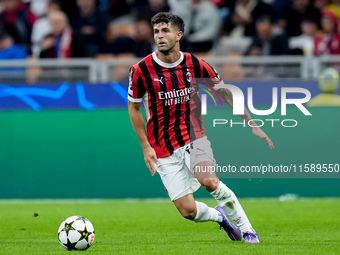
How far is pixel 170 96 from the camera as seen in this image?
24.9ft

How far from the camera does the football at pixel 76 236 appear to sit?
23.4ft

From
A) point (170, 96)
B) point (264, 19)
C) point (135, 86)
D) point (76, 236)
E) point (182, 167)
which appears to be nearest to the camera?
point (76, 236)

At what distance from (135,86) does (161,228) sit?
249cm

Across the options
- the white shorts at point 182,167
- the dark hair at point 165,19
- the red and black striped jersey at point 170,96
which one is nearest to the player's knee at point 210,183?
the white shorts at point 182,167

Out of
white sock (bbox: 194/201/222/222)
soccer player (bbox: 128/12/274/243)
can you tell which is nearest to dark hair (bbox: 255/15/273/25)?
soccer player (bbox: 128/12/274/243)

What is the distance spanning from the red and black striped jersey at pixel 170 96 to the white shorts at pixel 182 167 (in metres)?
0.07

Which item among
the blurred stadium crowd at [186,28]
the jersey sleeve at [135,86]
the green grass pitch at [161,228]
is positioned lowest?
the green grass pitch at [161,228]

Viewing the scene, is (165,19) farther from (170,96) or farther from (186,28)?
(186,28)

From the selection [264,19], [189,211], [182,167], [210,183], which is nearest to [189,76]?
[182,167]

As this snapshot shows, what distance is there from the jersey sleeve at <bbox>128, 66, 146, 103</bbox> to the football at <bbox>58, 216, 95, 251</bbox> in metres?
1.34

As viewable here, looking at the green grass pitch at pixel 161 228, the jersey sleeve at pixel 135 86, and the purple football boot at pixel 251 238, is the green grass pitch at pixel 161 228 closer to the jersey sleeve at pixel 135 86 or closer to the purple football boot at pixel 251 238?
the purple football boot at pixel 251 238

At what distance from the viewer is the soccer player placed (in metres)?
7.48

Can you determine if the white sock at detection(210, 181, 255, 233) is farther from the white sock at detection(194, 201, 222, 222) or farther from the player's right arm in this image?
the player's right arm

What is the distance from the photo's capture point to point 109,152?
12.8m
